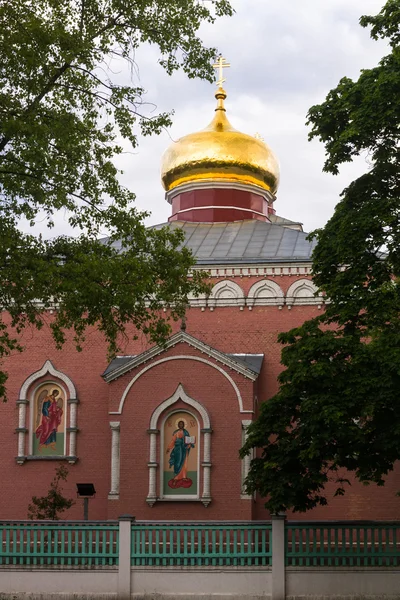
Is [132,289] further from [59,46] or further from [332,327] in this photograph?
[332,327]

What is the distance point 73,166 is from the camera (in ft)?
46.4

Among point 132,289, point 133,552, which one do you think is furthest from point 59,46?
point 133,552

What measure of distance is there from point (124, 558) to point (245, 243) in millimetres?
12144

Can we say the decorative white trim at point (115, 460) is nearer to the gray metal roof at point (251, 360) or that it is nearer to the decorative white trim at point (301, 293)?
the gray metal roof at point (251, 360)

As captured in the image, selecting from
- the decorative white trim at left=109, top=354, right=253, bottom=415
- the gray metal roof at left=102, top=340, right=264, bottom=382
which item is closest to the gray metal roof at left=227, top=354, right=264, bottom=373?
the gray metal roof at left=102, top=340, right=264, bottom=382

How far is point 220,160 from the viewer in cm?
2891

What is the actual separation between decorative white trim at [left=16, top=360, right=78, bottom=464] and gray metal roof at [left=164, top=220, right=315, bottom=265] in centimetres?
412

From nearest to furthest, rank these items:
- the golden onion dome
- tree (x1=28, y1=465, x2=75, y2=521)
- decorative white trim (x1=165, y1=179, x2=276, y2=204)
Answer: tree (x1=28, y1=465, x2=75, y2=521), decorative white trim (x1=165, y1=179, x2=276, y2=204), the golden onion dome

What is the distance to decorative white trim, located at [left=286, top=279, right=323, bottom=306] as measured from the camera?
22.9 m

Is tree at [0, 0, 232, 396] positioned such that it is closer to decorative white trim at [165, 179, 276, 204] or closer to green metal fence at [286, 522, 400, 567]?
green metal fence at [286, 522, 400, 567]

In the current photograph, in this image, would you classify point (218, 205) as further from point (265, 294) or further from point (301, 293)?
point (301, 293)

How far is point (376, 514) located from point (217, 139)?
12392mm

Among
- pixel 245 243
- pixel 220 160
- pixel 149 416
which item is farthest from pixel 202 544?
pixel 220 160

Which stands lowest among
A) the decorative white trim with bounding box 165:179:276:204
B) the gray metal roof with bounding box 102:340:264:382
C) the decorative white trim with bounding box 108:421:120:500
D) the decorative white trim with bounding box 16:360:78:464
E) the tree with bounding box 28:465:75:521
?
the tree with bounding box 28:465:75:521
